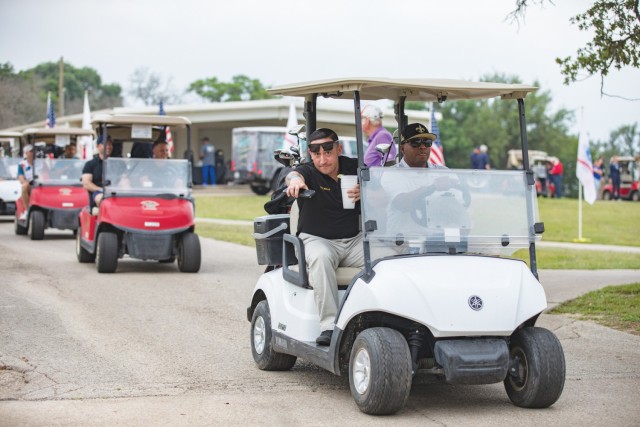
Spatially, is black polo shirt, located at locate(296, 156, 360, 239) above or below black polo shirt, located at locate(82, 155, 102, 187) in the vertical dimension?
below

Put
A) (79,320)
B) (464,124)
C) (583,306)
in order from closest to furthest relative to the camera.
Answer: (79,320), (583,306), (464,124)

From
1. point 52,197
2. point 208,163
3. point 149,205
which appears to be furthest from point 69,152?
point 208,163

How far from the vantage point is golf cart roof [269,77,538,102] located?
660 cm

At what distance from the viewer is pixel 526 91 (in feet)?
22.5

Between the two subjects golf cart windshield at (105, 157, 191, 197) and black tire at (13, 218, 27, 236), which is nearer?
golf cart windshield at (105, 157, 191, 197)

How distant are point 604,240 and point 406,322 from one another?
15.9m

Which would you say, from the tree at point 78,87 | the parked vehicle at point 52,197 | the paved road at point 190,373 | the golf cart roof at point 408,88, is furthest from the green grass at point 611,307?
the tree at point 78,87

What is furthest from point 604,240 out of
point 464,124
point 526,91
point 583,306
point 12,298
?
point 464,124

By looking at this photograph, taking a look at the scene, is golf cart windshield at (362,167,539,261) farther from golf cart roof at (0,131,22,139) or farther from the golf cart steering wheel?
golf cart roof at (0,131,22,139)

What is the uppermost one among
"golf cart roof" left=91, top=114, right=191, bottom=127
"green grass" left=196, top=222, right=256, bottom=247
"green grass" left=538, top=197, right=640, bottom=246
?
"golf cart roof" left=91, top=114, right=191, bottom=127

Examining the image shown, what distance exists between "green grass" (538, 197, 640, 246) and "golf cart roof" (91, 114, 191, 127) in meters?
9.69

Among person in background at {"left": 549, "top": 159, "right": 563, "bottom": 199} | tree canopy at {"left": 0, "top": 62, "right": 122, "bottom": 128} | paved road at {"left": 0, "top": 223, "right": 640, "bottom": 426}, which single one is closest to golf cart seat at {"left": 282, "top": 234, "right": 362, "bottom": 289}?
paved road at {"left": 0, "top": 223, "right": 640, "bottom": 426}

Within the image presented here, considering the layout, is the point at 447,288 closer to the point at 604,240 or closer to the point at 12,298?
the point at 12,298

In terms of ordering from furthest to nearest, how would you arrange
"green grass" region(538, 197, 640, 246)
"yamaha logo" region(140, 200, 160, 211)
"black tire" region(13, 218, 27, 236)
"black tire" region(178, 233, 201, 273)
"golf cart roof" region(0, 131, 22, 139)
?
"golf cart roof" region(0, 131, 22, 139) → "green grass" region(538, 197, 640, 246) → "black tire" region(13, 218, 27, 236) → "black tire" region(178, 233, 201, 273) → "yamaha logo" region(140, 200, 160, 211)
